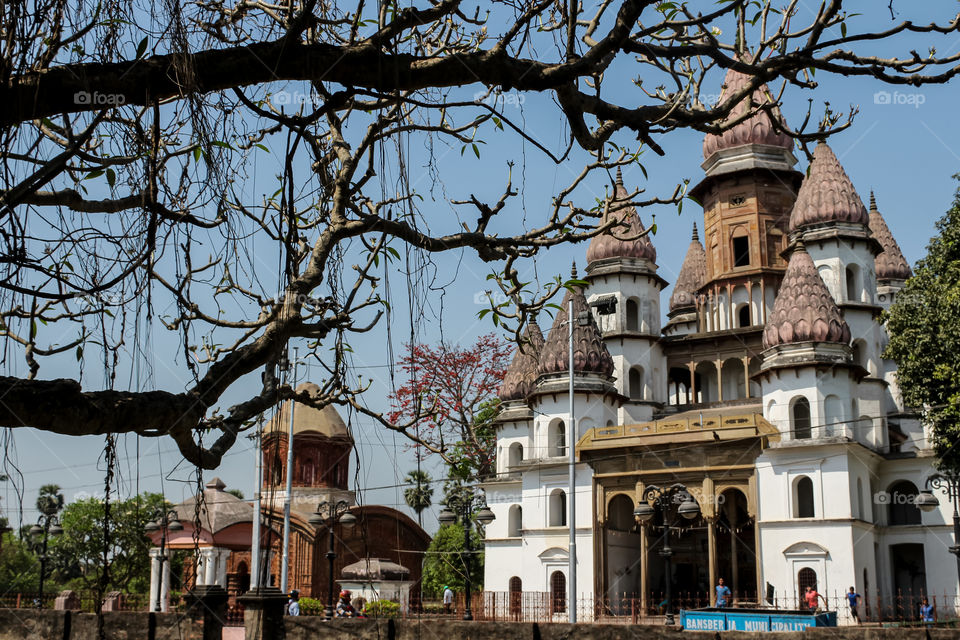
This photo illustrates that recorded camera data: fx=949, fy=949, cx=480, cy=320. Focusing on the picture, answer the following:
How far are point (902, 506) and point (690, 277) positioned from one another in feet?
67.5

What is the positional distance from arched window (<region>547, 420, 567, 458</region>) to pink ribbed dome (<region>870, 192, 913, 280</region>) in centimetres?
1992

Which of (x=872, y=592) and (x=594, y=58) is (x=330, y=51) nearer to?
(x=594, y=58)

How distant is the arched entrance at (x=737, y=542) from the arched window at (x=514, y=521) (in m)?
7.98

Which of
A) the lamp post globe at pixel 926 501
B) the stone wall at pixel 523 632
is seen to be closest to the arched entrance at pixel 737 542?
the lamp post globe at pixel 926 501

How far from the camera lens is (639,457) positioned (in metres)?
31.4

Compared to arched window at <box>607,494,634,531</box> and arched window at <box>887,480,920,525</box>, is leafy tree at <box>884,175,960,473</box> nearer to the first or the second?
arched window at <box>887,480,920,525</box>

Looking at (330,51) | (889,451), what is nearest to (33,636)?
(330,51)

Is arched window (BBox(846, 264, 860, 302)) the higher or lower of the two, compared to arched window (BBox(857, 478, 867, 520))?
higher

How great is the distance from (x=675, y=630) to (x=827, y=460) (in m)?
20.4

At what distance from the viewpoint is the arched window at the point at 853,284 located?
35156 millimetres

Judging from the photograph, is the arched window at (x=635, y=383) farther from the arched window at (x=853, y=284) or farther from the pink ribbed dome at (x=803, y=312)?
the arched window at (x=853, y=284)

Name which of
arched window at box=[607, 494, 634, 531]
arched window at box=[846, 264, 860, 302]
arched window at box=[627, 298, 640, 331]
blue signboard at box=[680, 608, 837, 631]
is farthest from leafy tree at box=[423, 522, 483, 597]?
blue signboard at box=[680, 608, 837, 631]

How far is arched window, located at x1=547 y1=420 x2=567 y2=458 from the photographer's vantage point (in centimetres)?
3428

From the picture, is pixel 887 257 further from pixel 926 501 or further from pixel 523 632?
pixel 523 632
